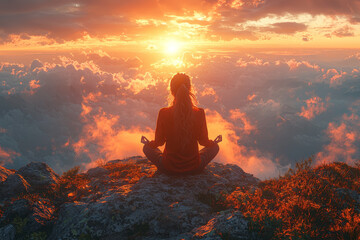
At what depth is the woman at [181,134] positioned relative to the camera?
6270 millimetres

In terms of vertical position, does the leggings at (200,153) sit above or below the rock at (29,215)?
above

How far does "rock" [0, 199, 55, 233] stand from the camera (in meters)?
5.41

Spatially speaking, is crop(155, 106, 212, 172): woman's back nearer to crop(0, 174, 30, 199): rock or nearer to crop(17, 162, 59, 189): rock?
crop(17, 162, 59, 189): rock

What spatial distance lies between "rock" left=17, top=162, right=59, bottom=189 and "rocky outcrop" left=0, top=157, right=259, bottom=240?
5.61ft

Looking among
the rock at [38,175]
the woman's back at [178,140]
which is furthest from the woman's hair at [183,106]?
the rock at [38,175]

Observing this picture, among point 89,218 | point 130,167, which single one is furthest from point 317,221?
point 130,167

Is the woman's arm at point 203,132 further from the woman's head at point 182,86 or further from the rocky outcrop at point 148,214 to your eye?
the rocky outcrop at point 148,214

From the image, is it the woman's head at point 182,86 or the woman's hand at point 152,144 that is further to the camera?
the woman's hand at point 152,144

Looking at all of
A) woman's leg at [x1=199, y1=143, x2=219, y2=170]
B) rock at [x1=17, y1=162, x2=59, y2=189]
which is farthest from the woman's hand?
rock at [x1=17, y1=162, x2=59, y2=189]

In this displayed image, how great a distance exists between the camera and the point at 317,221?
14.0ft

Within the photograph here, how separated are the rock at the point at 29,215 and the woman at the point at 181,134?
379 cm

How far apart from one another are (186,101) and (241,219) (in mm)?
3560

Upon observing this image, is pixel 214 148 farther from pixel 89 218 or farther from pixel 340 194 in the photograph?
pixel 89 218

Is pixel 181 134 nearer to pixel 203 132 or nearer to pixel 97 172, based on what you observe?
pixel 203 132
